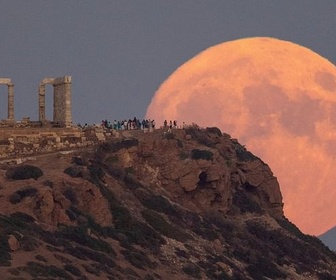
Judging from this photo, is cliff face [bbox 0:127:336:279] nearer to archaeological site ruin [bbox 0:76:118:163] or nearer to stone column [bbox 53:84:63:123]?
archaeological site ruin [bbox 0:76:118:163]

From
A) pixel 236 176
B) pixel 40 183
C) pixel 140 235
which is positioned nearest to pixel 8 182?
pixel 40 183

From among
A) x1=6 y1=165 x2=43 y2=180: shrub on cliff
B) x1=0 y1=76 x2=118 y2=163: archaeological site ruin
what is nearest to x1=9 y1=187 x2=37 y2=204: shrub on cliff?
x1=6 y1=165 x2=43 y2=180: shrub on cliff

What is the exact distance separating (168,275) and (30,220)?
36.1 ft

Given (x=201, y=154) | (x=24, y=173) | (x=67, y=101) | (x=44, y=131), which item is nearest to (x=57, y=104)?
(x=67, y=101)

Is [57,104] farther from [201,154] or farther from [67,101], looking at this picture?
[201,154]

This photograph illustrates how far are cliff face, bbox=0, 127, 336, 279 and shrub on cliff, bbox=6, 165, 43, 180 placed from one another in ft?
0.48

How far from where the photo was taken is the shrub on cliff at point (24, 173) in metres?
90.6

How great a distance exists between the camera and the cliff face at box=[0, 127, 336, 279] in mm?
79438

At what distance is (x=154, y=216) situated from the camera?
98.2 meters

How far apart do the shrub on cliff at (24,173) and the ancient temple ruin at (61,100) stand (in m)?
21.7

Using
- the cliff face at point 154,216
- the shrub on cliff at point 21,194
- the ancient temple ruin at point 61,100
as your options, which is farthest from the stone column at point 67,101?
the shrub on cliff at point 21,194

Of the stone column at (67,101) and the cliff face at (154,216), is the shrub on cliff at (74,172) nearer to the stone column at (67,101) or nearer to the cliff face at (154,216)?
the cliff face at (154,216)

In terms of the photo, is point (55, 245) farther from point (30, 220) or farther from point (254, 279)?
point (254, 279)

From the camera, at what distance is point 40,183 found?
87.8m
